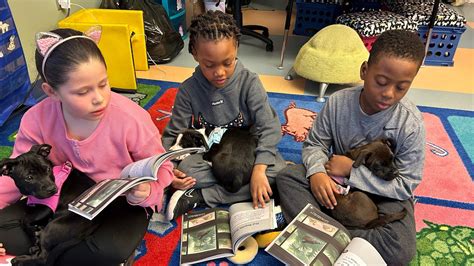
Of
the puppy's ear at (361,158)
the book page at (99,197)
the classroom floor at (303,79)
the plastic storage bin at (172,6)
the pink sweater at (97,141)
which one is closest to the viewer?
the book page at (99,197)

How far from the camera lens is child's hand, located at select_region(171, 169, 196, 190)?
52.2 inches

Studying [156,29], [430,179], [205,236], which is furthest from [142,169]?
[156,29]

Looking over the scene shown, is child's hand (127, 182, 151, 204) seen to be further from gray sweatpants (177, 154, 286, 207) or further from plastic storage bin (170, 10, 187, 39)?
plastic storage bin (170, 10, 187, 39)

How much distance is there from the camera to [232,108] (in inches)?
53.4

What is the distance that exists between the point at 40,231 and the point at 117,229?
19cm

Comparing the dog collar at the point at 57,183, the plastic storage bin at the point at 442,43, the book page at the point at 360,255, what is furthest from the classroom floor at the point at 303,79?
the dog collar at the point at 57,183

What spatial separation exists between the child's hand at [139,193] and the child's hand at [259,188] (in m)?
0.41

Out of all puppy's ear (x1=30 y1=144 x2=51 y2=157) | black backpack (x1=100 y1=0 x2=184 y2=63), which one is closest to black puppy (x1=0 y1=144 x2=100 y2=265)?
puppy's ear (x1=30 y1=144 x2=51 y2=157)

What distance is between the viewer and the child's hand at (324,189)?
115cm

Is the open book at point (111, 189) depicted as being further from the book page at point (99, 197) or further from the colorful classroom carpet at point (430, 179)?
the colorful classroom carpet at point (430, 179)

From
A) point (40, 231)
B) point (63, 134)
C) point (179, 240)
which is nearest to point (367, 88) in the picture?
point (179, 240)

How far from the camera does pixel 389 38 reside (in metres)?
1.06

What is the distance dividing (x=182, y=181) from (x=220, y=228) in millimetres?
232

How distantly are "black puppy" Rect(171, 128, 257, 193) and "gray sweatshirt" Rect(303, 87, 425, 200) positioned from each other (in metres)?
0.22
